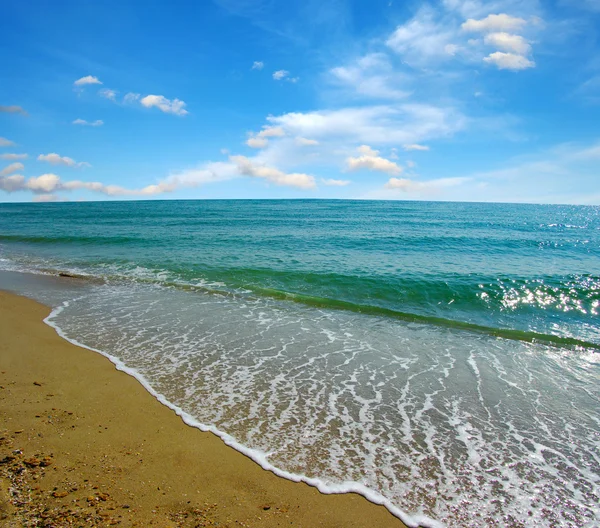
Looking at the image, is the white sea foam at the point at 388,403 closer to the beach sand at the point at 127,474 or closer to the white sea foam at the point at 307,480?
the white sea foam at the point at 307,480

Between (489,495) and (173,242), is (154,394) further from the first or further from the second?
(173,242)

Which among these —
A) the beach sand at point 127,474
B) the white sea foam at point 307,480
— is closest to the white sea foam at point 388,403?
the white sea foam at point 307,480

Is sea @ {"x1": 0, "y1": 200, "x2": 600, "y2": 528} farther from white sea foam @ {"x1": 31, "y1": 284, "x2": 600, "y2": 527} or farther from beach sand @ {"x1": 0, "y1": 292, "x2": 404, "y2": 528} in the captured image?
beach sand @ {"x1": 0, "y1": 292, "x2": 404, "y2": 528}

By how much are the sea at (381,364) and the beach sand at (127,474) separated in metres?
0.31

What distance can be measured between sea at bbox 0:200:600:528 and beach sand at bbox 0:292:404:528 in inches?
12.3

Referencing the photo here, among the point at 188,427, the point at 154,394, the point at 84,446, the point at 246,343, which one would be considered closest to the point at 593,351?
the point at 246,343

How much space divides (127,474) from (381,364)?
20.0 feet

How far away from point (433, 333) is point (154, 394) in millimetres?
8767

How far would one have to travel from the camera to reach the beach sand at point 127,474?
3863 millimetres

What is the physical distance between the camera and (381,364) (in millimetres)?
8641

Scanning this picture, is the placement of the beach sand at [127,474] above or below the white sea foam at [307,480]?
above

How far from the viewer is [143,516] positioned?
3.82 m

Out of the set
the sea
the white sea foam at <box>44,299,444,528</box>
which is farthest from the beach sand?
the sea

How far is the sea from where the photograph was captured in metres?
4.84
